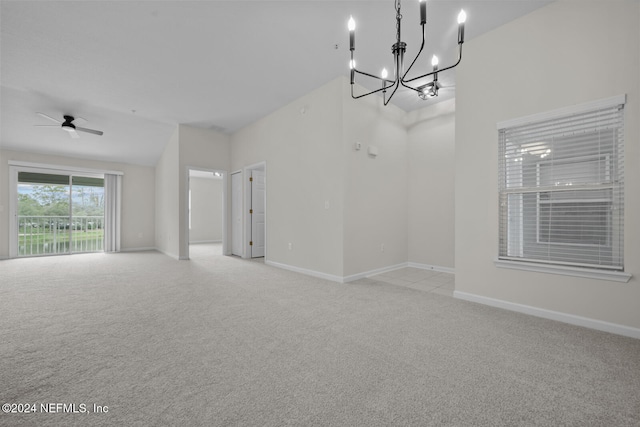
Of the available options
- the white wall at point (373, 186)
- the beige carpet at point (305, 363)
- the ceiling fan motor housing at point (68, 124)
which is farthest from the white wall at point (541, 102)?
the ceiling fan motor housing at point (68, 124)

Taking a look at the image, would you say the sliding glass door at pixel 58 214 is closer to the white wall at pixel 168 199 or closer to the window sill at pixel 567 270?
the white wall at pixel 168 199

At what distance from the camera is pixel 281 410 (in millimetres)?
1310

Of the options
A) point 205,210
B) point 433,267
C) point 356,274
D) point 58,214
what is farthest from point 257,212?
point 58,214

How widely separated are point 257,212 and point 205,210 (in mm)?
4014

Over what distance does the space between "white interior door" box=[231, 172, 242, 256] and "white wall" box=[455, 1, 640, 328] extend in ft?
14.9

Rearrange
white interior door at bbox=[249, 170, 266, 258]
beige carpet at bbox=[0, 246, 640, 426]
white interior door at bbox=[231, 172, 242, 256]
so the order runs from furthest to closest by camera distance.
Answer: white interior door at bbox=[231, 172, 242, 256], white interior door at bbox=[249, 170, 266, 258], beige carpet at bbox=[0, 246, 640, 426]

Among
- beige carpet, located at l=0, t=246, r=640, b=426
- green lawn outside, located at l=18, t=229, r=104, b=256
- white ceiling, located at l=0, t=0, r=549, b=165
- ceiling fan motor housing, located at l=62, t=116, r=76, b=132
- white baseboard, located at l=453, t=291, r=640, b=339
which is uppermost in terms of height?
white ceiling, located at l=0, t=0, r=549, b=165

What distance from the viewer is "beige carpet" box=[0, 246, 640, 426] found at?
1296mm

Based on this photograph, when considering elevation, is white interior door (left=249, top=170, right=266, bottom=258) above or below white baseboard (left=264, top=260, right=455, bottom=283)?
above

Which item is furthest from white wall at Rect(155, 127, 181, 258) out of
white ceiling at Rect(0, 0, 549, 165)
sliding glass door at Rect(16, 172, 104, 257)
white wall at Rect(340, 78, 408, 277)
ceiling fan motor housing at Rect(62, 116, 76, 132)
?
white wall at Rect(340, 78, 408, 277)

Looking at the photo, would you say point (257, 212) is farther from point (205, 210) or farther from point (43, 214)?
point (43, 214)

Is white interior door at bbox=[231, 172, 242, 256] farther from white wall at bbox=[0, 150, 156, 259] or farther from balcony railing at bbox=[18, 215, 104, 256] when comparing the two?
balcony railing at bbox=[18, 215, 104, 256]

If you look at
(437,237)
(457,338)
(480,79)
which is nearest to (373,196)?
(437,237)

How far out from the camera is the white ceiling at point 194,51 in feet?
8.29
